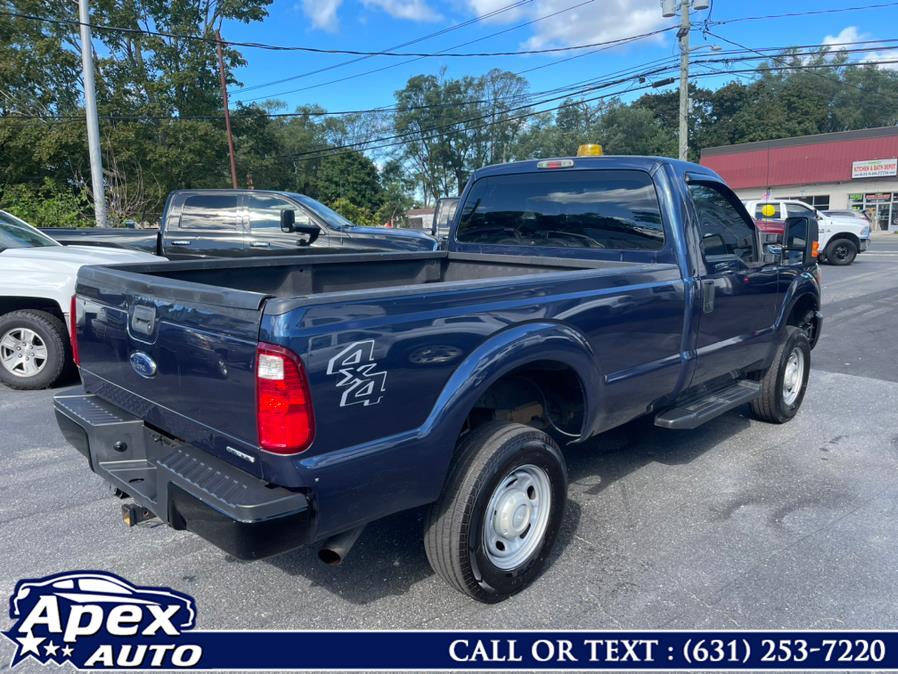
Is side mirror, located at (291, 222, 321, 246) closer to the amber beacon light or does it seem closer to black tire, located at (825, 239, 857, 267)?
the amber beacon light

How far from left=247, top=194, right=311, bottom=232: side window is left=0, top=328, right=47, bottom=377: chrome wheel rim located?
12.2 feet

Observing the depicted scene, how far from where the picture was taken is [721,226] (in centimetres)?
453

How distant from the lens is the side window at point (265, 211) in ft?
30.8

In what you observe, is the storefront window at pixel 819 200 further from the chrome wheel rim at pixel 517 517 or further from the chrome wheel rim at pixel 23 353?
the chrome wheel rim at pixel 517 517

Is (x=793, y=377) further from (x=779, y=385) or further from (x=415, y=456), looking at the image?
(x=415, y=456)

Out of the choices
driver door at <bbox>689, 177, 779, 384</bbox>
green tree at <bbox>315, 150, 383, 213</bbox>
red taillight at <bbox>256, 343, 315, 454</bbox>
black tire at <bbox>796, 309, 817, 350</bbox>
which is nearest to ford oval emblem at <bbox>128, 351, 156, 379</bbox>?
red taillight at <bbox>256, 343, 315, 454</bbox>

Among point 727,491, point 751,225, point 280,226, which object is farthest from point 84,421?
point 280,226

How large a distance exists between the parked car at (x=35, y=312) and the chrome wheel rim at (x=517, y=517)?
482 cm

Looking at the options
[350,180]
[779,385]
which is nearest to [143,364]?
[779,385]

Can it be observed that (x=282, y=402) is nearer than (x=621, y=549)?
Yes

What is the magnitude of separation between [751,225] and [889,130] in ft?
153

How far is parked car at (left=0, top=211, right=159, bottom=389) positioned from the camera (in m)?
6.05

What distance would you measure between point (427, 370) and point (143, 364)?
1201mm

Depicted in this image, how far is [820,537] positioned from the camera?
3.58 m
